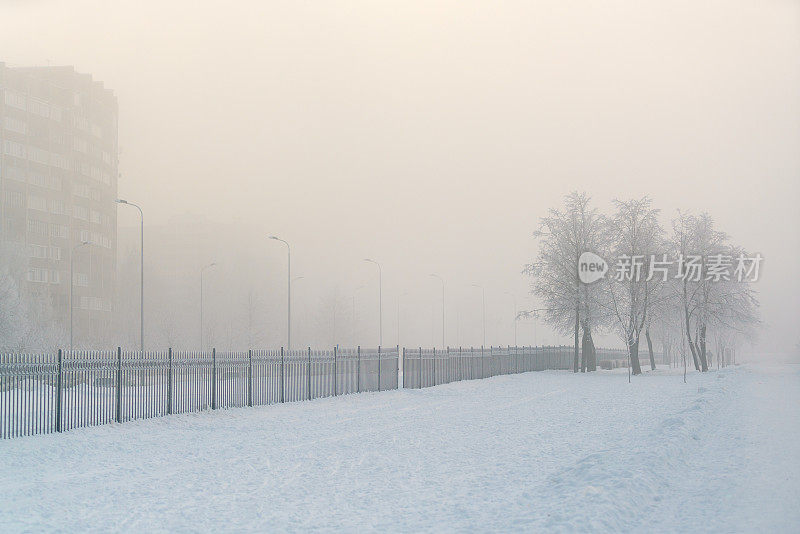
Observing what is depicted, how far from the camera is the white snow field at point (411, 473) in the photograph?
957 centimetres

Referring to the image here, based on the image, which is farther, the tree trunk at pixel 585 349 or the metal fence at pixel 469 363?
the tree trunk at pixel 585 349

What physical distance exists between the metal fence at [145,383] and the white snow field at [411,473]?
2.14 ft

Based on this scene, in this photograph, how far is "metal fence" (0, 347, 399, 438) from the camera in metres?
17.1

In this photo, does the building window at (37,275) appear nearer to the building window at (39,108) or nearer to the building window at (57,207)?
the building window at (57,207)

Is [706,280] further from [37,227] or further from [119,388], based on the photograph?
[37,227]

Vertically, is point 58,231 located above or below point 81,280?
above

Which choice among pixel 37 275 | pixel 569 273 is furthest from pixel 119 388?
pixel 37 275

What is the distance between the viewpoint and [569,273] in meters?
56.6

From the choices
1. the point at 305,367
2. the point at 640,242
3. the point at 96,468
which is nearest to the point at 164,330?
the point at 640,242

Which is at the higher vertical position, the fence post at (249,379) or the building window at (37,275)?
the building window at (37,275)

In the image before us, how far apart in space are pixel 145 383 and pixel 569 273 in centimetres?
4026

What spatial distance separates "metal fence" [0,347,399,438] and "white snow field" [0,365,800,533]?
65cm

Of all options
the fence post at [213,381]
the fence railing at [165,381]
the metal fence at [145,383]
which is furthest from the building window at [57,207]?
the fence post at [213,381]

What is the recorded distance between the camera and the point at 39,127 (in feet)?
323
